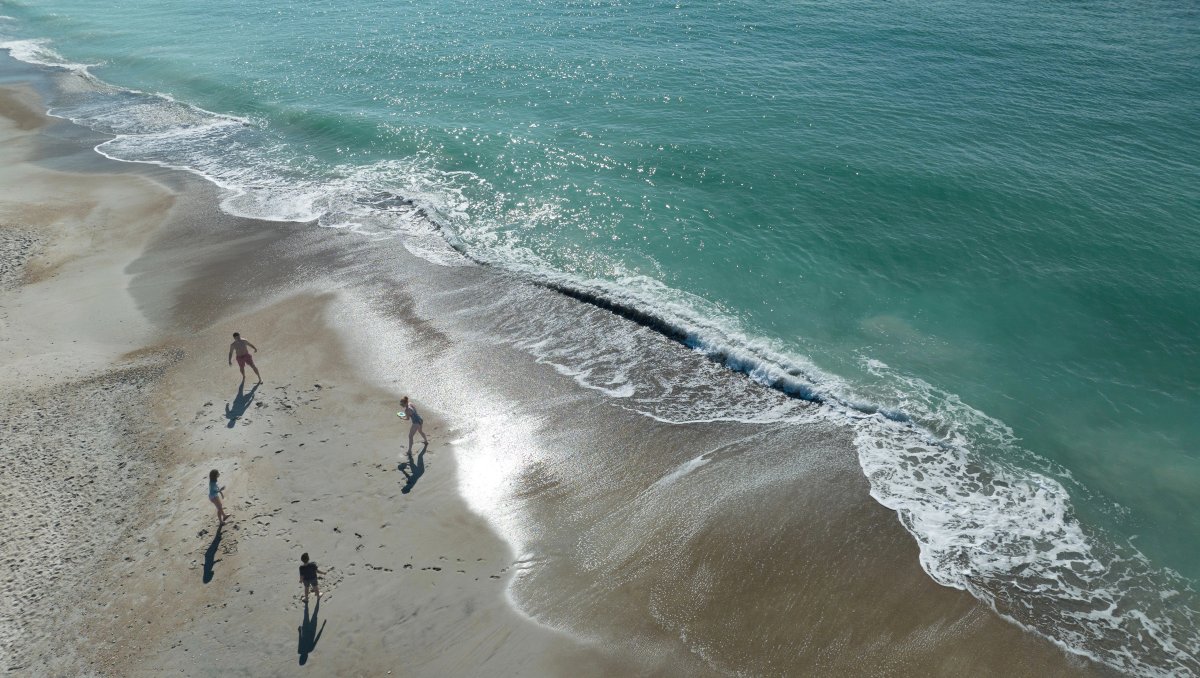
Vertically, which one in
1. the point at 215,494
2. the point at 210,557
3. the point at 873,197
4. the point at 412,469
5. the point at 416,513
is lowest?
the point at 210,557

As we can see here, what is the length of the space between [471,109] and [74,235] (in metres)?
23.8

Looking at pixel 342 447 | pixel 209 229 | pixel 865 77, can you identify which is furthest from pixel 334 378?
pixel 865 77

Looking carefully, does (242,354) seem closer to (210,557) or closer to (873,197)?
(210,557)

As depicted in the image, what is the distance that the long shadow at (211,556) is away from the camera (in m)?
16.0

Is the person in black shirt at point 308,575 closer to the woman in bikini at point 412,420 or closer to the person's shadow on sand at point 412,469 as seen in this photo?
the person's shadow on sand at point 412,469

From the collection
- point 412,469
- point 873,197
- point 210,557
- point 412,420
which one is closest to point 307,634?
point 210,557

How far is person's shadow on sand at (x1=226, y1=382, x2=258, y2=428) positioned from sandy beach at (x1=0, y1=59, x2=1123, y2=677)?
0.09 meters

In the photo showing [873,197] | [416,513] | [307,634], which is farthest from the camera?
[873,197]

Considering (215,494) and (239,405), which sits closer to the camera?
(215,494)

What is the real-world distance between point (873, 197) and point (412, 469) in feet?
83.4

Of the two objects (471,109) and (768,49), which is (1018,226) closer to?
(768,49)

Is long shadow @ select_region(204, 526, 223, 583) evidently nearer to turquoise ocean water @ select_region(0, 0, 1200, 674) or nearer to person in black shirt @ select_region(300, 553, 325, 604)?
person in black shirt @ select_region(300, 553, 325, 604)

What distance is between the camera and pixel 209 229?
32531 millimetres

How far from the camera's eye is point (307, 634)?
1492cm
